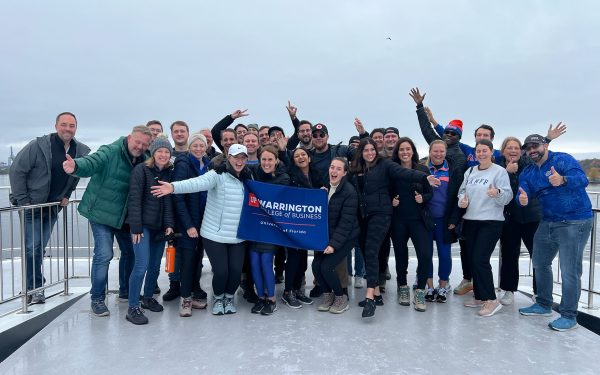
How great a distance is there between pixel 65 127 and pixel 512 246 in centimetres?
565

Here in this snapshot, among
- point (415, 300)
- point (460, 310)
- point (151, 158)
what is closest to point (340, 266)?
point (415, 300)

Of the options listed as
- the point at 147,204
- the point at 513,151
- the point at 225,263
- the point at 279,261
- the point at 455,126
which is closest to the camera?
the point at 147,204

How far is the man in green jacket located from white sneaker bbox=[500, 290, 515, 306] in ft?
15.5

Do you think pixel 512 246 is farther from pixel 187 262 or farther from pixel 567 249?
pixel 187 262

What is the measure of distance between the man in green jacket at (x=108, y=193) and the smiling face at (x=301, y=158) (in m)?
1.71

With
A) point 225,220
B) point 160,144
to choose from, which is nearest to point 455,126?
point 225,220

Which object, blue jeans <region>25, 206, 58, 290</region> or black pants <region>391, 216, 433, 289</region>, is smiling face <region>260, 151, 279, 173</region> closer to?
black pants <region>391, 216, 433, 289</region>

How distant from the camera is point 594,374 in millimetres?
3258

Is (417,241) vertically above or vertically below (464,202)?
below

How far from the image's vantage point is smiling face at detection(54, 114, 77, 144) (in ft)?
15.2

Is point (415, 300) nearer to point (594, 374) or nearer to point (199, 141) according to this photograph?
point (594, 374)

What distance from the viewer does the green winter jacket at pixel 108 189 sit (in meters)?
4.25

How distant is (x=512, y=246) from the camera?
4887 millimetres

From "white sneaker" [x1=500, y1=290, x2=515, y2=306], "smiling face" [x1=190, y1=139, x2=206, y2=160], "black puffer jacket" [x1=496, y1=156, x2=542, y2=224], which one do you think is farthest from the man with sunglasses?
"smiling face" [x1=190, y1=139, x2=206, y2=160]
